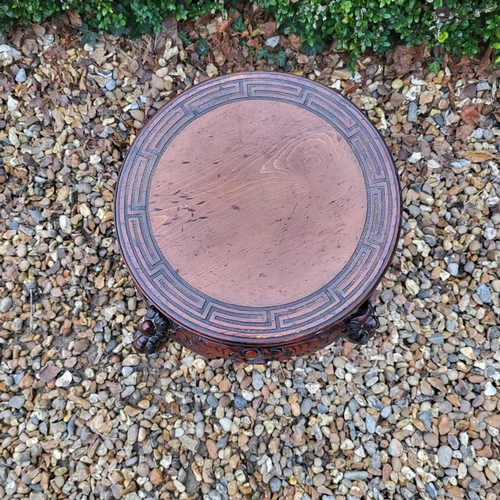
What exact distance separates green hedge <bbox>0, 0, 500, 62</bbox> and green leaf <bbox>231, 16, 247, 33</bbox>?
10cm

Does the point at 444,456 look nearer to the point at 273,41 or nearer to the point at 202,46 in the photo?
the point at 273,41

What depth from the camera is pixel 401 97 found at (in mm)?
2957

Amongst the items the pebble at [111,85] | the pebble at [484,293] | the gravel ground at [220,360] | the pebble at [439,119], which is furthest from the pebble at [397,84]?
the pebble at [111,85]

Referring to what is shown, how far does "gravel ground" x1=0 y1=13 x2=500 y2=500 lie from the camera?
231cm

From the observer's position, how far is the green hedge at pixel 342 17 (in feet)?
8.82

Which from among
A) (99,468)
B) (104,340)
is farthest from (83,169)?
(99,468)

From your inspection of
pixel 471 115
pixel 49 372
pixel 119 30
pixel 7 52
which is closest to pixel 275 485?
pixel 49 372

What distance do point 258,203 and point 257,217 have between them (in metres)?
0.06

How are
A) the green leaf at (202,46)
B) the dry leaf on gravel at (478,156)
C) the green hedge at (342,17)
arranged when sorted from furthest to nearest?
the green leaf at (202,46), the dry leaf on gravel at (478,156), the green hedge at (342,17)

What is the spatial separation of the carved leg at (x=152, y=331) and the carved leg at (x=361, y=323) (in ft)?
2.51

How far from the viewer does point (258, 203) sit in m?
1.94

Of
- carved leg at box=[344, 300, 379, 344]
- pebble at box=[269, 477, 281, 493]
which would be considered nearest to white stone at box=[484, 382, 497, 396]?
carved leg at box=[344, 300, 379, 344]

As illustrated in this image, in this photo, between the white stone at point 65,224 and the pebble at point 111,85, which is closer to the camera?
the white stone at point 65,224

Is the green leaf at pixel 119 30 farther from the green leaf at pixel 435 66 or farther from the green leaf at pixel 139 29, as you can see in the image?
the green leaf at pixel 435 66
